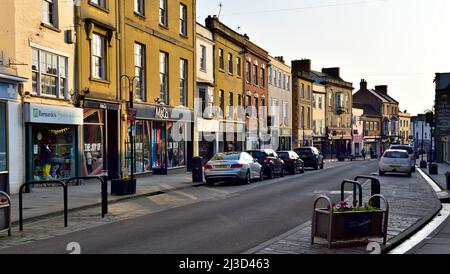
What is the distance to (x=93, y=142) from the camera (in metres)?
23.5

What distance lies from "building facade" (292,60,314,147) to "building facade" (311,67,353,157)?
6098 mm

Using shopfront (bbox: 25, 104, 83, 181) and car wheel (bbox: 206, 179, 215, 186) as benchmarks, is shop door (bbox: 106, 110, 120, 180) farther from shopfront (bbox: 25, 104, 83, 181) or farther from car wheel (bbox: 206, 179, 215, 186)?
car wheel (bbox: 206, 179, 215, 186)

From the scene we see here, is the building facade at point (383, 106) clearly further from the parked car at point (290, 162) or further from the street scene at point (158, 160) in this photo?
the parked car at point (290, 162)

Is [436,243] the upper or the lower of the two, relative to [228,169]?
lower

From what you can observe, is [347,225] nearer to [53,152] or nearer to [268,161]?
[53,152]

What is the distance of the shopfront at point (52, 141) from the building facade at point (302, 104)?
3671 centimetres

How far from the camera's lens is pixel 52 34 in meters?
20.5

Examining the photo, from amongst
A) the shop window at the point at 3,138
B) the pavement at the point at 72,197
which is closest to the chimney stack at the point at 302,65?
the pavement at the point at 72,197

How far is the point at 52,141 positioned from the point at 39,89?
229cm

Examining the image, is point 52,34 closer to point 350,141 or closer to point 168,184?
point 168,184

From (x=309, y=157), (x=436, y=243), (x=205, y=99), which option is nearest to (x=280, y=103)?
(x=309, y=157)

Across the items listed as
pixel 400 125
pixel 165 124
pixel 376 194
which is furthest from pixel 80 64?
pixel 400 125

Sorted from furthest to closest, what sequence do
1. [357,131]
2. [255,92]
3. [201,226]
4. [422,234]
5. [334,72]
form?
[357,131], [334,72], [255,92], [201,226], [422,234]

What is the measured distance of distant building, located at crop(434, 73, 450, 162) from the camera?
51003 mm
